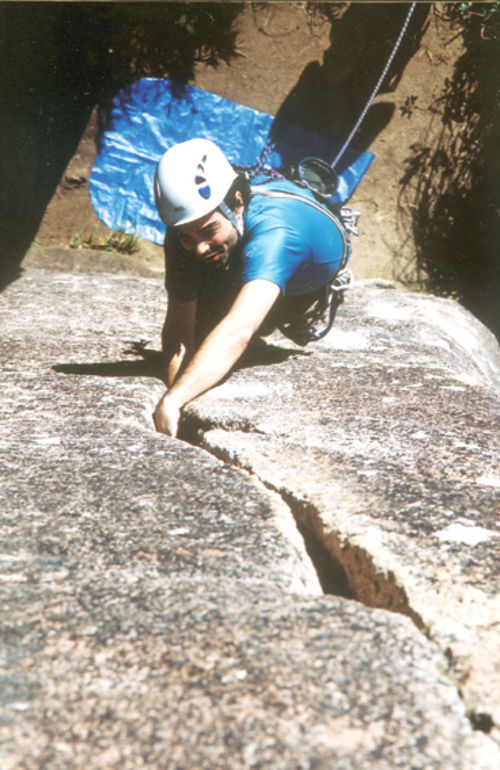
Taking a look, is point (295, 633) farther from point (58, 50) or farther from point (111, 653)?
point (58, 50)

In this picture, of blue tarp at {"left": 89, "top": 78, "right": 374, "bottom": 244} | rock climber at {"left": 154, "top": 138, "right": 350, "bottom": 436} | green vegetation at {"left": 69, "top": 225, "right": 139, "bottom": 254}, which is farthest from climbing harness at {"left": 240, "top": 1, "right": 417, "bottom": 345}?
blue tarp at {"left": 89, "top": 78, "right": 374, "bottom": 244}

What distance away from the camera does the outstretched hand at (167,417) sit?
2.14 m

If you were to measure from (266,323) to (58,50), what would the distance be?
13.9ft

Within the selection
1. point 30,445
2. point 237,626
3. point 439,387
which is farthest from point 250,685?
point 439,387

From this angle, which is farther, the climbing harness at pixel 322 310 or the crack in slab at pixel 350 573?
the climbing harness at pixel 322 310

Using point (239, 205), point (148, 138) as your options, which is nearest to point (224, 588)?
point (239, 205)

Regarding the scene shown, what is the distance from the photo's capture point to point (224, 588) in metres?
1.23

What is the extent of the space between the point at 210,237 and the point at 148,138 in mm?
4019

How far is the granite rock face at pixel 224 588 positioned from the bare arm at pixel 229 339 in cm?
7

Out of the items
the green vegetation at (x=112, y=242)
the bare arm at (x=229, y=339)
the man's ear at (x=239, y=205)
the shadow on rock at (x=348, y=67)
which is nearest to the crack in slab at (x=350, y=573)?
the bare arm at (x=229, y=339)

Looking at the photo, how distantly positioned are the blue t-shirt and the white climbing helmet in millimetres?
194

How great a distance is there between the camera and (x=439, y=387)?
245 cm

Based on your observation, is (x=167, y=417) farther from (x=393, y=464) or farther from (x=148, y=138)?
(x=148, y=138)

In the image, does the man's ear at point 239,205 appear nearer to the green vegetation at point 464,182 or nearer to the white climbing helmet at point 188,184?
the white climbing helmet at point 188,184
